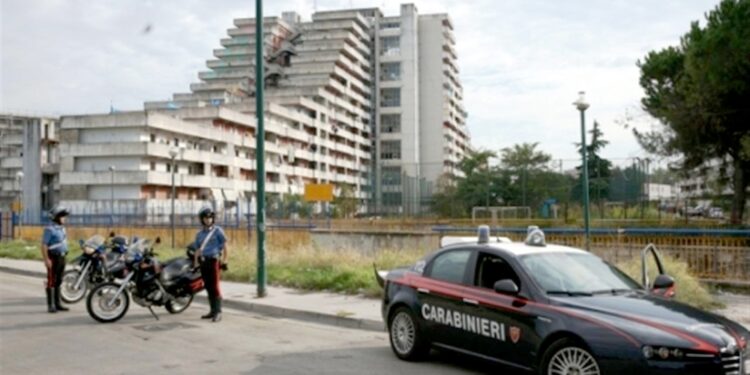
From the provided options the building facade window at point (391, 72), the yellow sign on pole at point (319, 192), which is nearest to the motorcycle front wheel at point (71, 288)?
the yellow sign on pole at point (319, 192)

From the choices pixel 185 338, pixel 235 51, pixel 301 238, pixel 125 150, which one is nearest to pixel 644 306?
pixel 185 338

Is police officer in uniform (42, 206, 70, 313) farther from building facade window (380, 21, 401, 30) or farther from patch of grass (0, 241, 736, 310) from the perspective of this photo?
building facade window (380, 21, 401, 30)

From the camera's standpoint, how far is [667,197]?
33125mm

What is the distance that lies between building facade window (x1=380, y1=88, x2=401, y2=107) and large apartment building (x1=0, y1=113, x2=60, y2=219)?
4824 centimetres

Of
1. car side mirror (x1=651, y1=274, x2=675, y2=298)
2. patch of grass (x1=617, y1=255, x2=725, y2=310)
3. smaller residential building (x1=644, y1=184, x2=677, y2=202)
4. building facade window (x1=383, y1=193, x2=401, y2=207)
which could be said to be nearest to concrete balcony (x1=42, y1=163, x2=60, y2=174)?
building facade window (x1=383, y1=193, x2=401, y2=207)

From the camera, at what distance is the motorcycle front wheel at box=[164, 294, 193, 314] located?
1263 centimetres

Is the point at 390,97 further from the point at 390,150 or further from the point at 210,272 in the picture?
the point at 210,272

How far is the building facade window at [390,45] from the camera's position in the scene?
114 meters

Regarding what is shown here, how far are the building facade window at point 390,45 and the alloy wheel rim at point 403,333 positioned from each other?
352 feet

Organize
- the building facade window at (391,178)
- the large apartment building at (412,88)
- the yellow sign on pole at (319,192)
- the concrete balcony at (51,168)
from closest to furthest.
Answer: the yellow sign on pole at (319,192) → the building facade window at (391,178) → the concrete balcony at (51,168) → the large apartment building at (412,88)

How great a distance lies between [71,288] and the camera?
47.4 ft

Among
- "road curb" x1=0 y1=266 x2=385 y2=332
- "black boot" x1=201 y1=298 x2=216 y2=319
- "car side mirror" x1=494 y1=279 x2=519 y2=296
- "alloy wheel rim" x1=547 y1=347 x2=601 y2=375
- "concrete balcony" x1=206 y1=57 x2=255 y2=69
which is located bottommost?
"road curb" x1=0 y1=266 x2=385 y2=332

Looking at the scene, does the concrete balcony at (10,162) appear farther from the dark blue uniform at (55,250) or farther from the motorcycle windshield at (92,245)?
the dark blue uniform at (55,250)

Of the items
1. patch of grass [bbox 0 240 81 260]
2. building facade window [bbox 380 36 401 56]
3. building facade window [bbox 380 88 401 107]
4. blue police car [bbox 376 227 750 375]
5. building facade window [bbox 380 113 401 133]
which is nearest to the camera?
blue police car [bbox 376 227 750 375]
